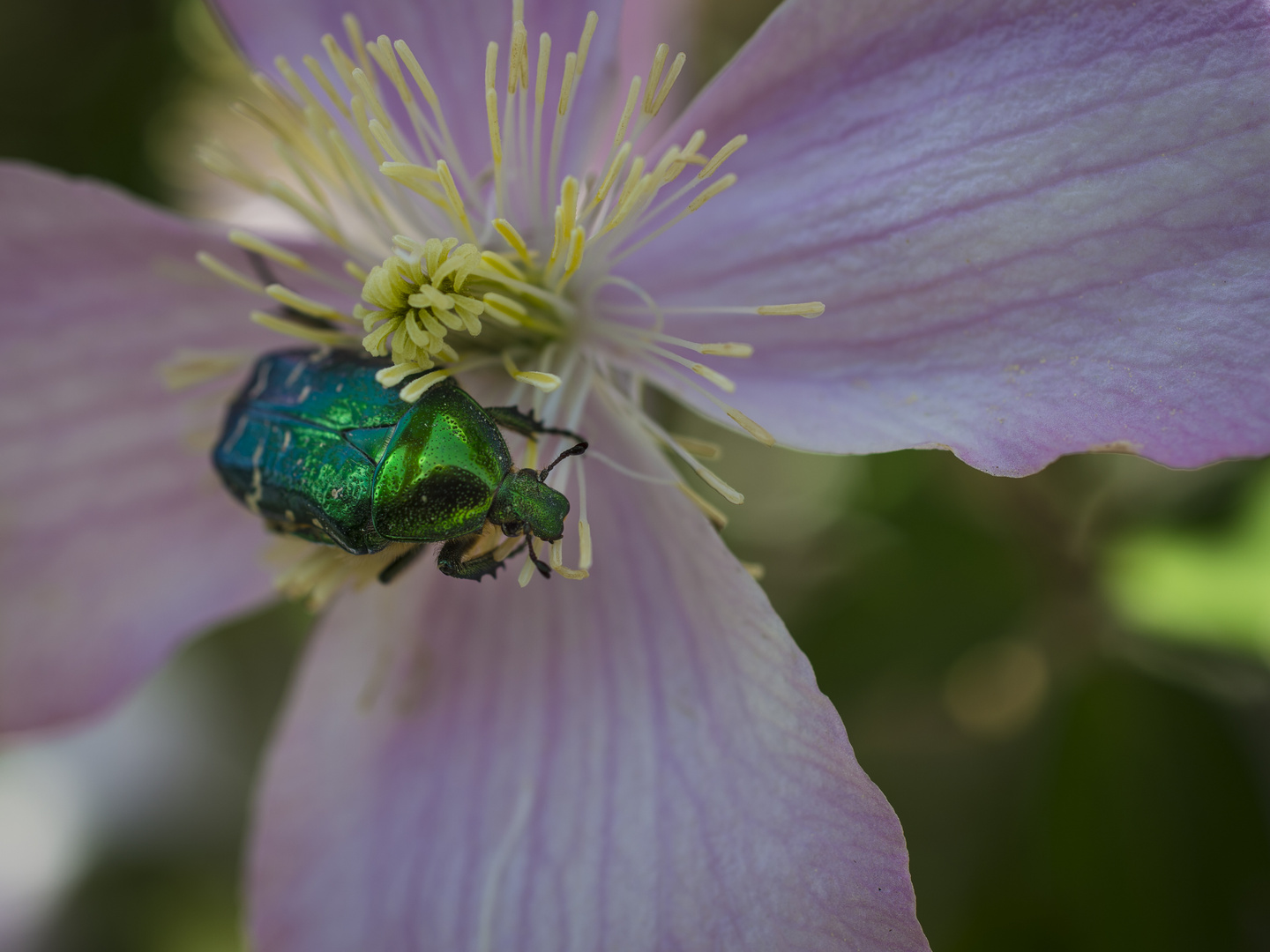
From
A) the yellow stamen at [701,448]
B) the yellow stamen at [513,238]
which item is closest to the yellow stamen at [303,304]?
the yellow stamen at [513,238]

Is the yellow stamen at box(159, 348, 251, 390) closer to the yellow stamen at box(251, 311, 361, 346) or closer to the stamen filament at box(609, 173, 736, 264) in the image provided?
the yellow stamen at box(251, 311, 361, 346)

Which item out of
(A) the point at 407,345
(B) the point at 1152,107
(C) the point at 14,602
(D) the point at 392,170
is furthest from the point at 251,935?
(B) the point at 1152,107

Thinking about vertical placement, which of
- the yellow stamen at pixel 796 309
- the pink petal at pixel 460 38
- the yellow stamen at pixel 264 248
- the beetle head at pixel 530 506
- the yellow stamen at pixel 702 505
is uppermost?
the pink petal at pixel 460 38

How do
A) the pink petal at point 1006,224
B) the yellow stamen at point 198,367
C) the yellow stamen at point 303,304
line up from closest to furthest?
1. the pink petal at point 1006,224
2. the yellow stamen at point 303,304
3. the yellow stamen at point 198,367

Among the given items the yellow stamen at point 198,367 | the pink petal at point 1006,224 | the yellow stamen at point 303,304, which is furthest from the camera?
the yellow stamen at point 198,367

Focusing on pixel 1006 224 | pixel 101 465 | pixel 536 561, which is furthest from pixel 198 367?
pixel 1006 224

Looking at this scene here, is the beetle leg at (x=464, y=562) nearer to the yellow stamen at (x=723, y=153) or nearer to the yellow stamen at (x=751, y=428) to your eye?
the yellow stamen at (x=751, y=428)

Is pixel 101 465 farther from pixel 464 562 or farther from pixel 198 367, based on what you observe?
pixel 464 562
